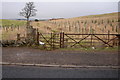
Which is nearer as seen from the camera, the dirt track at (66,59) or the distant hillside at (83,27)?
the dirt track at (66,59)

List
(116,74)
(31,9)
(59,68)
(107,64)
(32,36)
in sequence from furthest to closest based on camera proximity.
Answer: (31,9), (32,36), (107,64), (59,68), (116,74)

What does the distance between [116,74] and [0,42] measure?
1064cm

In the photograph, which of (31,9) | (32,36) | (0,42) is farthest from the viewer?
(31,9)

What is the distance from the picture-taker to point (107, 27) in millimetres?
28391

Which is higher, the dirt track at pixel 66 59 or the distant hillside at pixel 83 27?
the distant hillside at pixel 83 27

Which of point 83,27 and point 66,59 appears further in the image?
point 83,27

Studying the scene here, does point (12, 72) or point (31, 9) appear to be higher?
point (31, 9)

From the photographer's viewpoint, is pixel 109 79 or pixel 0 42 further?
pixel 0 42

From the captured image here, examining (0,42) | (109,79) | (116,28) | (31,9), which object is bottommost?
(109,79)

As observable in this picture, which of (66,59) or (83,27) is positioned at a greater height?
(83,27)

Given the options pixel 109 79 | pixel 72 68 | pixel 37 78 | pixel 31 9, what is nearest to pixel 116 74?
pixel 109 79

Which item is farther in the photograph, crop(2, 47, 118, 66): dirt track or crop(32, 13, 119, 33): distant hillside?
crop(32, 13, 119, 33): distant hillside

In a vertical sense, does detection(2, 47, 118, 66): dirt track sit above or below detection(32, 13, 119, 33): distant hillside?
below

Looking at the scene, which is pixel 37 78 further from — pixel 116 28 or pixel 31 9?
pixel 31 9
